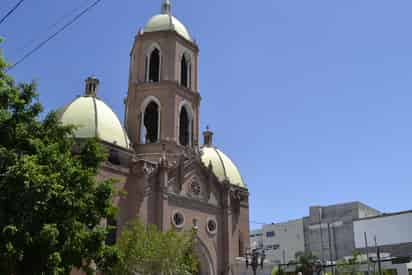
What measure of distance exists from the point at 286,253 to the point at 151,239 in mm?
66300

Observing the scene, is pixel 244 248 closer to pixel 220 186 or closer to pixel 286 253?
pixel 220 186

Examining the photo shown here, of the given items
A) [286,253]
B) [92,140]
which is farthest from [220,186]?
[286,253]

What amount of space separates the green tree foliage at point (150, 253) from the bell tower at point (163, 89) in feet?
44.2

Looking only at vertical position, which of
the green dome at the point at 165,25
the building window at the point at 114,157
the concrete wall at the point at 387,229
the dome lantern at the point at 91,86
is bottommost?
the concrete wall at the point at 387,229

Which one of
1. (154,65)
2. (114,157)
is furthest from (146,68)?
(114,157)

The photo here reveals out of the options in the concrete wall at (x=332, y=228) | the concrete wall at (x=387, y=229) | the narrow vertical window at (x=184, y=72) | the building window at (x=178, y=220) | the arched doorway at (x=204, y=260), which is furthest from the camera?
the concrete wall at (x=332, y=228)

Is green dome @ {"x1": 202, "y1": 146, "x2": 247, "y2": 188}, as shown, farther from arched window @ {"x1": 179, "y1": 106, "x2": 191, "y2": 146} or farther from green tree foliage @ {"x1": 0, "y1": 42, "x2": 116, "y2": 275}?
green tree foliage @ {"x1": 0, "y1": 42, "x2": 116, "y2": 275}

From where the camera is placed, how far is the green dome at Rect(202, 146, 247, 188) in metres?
46.7

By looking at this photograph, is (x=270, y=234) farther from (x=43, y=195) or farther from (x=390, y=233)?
(x=43, y=195)

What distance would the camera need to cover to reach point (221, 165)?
155ft

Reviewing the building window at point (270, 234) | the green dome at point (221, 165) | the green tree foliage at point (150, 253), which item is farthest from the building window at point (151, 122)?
the building window at point (270, 234)

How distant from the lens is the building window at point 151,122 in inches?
1732

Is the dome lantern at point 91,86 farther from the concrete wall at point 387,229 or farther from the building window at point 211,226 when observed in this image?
the concrete wall at point 387,229

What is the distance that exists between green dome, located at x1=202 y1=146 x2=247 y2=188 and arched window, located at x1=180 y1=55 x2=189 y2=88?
662cm
